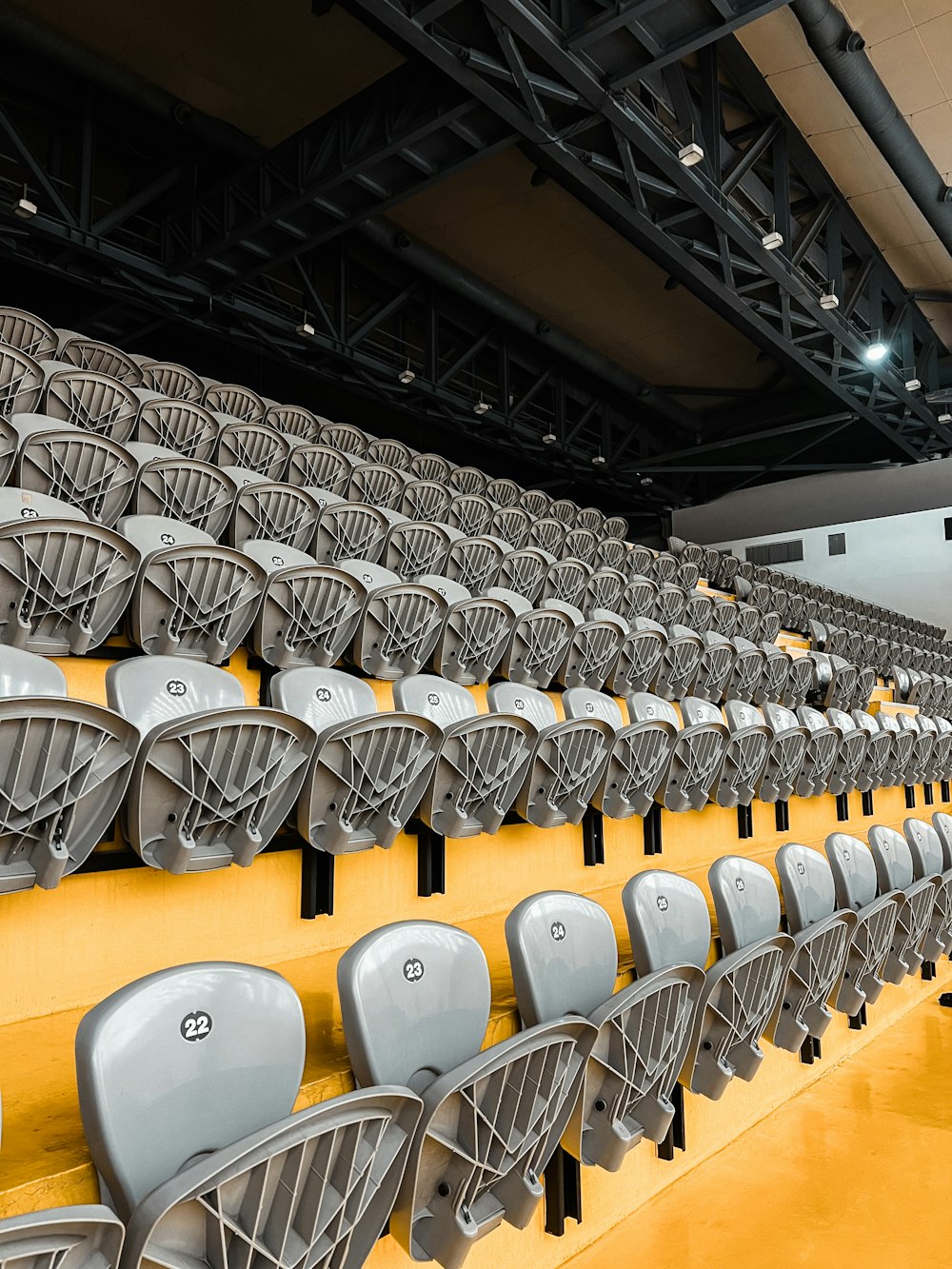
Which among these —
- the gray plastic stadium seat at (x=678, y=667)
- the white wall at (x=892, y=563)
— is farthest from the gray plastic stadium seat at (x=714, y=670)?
the white wall at (x=892, y=563)

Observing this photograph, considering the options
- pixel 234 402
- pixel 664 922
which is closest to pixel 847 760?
pixel 664 922

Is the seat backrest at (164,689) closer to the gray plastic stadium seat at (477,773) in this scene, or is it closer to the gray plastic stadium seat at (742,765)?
the gray plastic stadium seat at (477,773)

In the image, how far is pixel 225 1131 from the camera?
2.69 ft

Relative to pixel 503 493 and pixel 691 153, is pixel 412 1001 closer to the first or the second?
pixel 691 153

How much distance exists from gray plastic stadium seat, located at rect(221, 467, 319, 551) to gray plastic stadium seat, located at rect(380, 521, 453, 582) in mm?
340

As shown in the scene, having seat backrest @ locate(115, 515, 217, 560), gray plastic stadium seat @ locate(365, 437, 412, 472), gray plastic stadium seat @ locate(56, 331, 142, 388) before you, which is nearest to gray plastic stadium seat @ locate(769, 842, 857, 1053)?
seat backrest @ locate(115, 515, 217, 560)

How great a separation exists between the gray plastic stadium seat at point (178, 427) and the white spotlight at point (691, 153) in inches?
95.0

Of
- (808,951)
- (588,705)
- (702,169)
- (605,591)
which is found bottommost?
(808,951)

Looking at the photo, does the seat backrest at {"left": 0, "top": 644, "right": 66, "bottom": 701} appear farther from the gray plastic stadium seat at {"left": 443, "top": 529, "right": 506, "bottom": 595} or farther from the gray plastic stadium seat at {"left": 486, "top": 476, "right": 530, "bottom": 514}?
the gray plastic stadium seat at {"left": 486, "top": 476, "right": 530, "bottom": 514}

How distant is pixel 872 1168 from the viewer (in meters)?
1.74

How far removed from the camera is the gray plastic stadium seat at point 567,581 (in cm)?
356

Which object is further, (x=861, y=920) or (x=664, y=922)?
(x=861, y=920)

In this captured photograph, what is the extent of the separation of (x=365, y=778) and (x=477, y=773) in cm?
28

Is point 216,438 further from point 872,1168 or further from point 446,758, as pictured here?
point 872,1168
